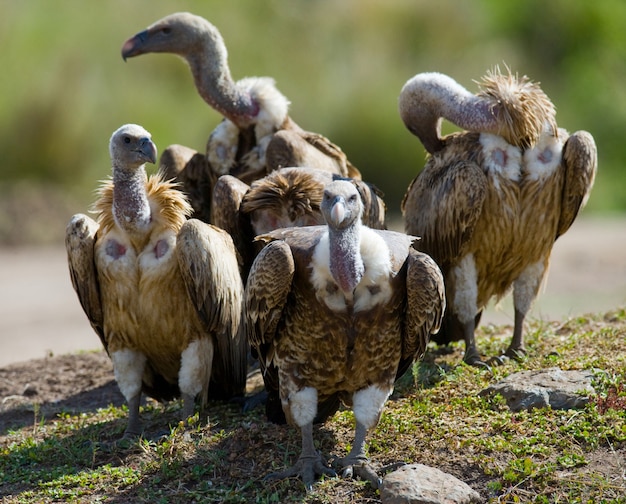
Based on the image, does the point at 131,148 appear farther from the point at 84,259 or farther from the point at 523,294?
the point at 523,294

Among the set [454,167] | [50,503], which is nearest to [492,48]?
[454,167]

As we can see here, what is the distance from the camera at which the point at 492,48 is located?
712 inches

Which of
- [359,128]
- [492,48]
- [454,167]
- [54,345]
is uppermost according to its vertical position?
[492,48]

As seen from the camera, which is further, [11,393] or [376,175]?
[376,175]

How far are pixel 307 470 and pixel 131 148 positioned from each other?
6.71 ft

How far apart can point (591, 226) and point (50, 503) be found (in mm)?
11478

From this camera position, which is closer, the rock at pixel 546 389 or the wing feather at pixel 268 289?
the wing feather at pixel 268 289

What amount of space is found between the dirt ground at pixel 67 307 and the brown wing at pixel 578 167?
116cm

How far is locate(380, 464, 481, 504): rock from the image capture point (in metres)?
4.68

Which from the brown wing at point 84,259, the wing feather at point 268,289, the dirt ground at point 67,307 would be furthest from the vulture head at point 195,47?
the wing feather at point 268,289

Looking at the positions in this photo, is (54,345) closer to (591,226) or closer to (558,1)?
(591,226)

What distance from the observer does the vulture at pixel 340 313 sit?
514 cm

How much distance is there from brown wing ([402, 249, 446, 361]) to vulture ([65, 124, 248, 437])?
1.19 metres

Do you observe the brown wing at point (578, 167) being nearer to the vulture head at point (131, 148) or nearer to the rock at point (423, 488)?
the rock at point (423, 488)
